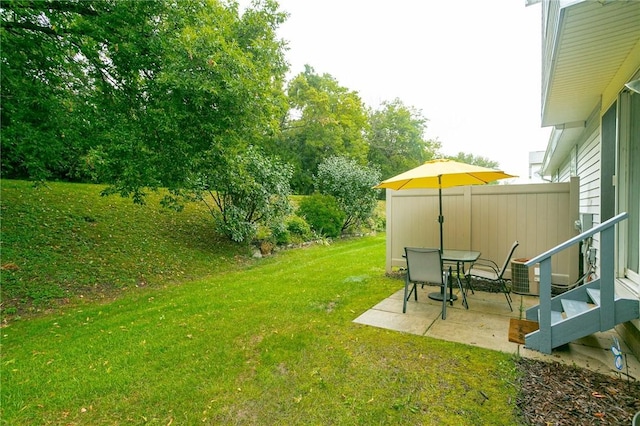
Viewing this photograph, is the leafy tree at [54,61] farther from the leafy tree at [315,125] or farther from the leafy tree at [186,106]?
the leafy tree at [315,125]

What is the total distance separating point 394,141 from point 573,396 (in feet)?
98.8

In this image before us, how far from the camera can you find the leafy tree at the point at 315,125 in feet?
69.9

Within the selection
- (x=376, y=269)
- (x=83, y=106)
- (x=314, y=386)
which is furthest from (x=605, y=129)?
(x=83, y=106)

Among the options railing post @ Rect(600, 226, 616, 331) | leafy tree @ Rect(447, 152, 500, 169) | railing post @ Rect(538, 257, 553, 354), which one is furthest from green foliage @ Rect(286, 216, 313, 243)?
leafy tree @ Rect(447, 152, 500, 169)

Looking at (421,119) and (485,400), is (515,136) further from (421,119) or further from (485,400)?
(485,400)

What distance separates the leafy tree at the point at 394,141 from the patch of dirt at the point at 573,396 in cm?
2702

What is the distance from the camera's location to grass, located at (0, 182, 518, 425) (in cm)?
220

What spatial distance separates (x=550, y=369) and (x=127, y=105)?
7429 millimetres

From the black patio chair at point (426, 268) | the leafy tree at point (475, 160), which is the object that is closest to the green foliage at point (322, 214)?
the black patio chair at point (426, 268)

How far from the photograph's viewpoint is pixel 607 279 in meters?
2.64

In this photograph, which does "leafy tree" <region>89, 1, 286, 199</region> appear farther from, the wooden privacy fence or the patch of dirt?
the patch of dirt

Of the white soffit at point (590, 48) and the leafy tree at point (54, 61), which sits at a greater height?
the leafy tree at point (54, 61)

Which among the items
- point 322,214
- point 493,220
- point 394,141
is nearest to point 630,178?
point 493,220

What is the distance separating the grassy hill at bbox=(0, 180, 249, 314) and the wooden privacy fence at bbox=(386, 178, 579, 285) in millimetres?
4485
